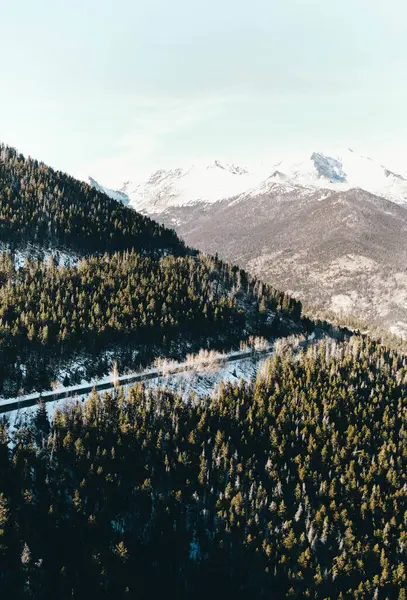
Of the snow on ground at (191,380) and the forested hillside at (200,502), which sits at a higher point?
the snow on ground at (191,380)

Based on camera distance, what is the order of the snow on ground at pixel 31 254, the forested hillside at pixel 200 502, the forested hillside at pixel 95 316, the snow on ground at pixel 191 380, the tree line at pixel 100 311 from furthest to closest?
the snow on ground at pixel 31 254 < the tree line at pixel 100 311 < the forested hillside at pixel 95 316 < the snow on ground at pixel 191 380 < the forested hillside at pixel 200 502

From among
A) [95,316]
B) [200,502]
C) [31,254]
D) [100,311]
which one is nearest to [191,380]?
[95,316]

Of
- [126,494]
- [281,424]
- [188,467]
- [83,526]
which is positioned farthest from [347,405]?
[83,526]

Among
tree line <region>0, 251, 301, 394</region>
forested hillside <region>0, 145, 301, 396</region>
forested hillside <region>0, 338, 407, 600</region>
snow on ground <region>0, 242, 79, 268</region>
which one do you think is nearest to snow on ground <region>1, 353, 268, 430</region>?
forested hillside <region>0, 338, 407, 600</region>

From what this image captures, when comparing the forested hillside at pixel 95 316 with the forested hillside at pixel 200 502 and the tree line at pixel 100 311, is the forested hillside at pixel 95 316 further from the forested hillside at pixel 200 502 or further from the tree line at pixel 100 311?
the forested hillside at pixel 200 502

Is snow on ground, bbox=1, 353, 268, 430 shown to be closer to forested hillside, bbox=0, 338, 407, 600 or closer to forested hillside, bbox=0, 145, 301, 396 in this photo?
forested hillside, bbox=0, 338, 407, 600

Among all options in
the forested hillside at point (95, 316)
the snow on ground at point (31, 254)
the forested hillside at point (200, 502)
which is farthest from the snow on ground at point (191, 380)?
the snow on ground at point (31, 254)

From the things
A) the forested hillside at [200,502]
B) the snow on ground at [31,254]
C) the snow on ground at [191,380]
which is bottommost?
the forested hillside at [200,502]

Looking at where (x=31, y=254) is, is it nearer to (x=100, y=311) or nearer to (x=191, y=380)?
(x=100, y=311)

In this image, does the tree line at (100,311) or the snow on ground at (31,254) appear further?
the snow on ground at (31,254)
